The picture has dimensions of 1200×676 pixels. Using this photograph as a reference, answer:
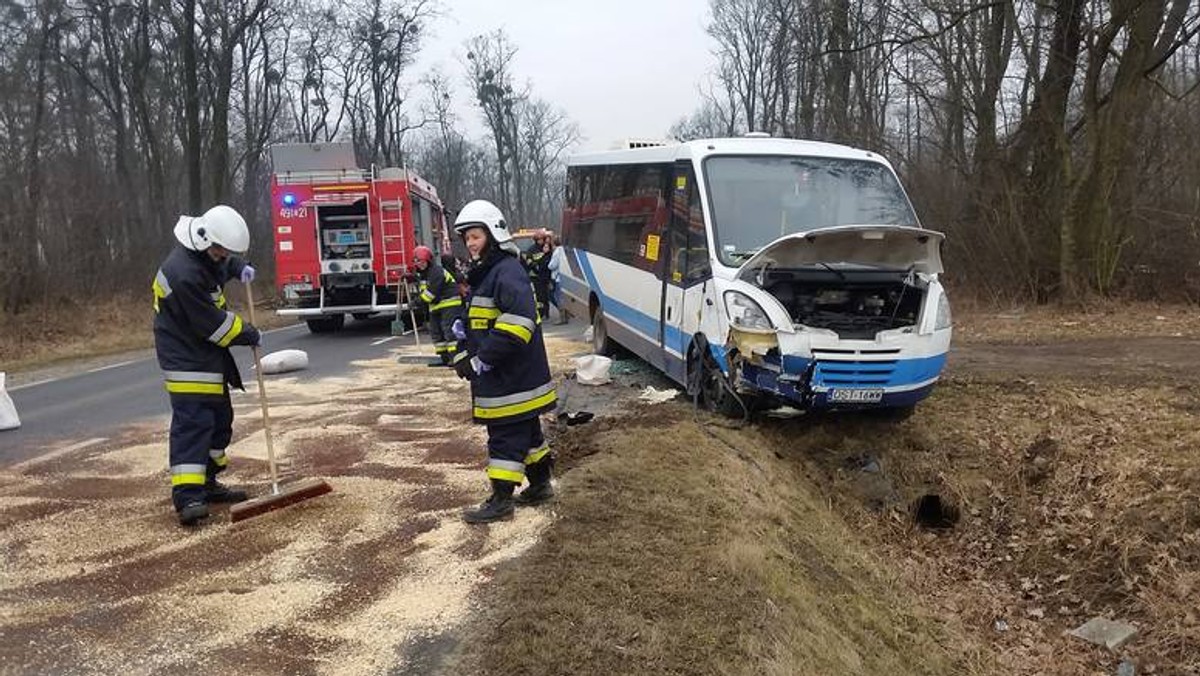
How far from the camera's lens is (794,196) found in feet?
25.5

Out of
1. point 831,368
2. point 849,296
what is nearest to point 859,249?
point 849,296

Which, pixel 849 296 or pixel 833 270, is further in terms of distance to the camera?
pixel 849 296

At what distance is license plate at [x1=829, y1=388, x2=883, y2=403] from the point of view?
6418 millimetres

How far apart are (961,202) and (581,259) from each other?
8.97m

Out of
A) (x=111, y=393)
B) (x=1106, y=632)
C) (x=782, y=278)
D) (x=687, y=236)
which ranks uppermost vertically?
(x=687, y=236)

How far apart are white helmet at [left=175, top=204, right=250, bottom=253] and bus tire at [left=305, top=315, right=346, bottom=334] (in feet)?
42.5

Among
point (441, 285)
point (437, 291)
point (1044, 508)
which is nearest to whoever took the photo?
point (1044, 508)

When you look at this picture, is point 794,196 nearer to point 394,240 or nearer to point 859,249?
point 859,249

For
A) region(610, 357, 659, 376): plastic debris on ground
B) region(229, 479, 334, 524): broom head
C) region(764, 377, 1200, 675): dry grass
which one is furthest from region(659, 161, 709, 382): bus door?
region(229, 479, 334, 524): broom head

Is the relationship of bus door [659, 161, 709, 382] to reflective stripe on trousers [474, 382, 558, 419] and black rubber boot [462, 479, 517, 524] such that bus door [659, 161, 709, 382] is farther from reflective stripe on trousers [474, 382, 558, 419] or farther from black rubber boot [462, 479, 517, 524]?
black rubber boot [462, 479, 517, 524]

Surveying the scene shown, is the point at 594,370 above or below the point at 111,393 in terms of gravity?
above

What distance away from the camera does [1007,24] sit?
16.1 meters

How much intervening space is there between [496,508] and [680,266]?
377 centimetres

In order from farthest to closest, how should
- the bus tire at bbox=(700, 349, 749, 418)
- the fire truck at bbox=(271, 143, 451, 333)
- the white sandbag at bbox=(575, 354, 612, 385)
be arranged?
the fire truck at bbox=(271, 143, 451, 333) → the white sandbag at bbox=(575, 354, 612, 385) → the bus tire at bbox=(700, 349, 749, 418)
